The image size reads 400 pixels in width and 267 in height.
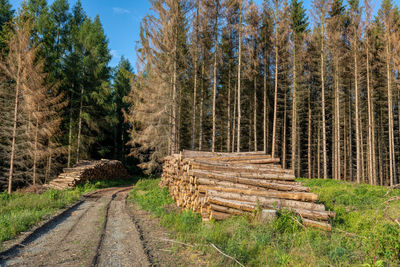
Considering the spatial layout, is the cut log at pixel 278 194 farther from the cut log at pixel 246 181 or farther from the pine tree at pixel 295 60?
the pine tree at pixel 295 60

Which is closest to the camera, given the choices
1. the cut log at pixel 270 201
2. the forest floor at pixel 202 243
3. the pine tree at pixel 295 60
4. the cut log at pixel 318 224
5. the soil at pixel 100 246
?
the forest floor at pixel 202 243

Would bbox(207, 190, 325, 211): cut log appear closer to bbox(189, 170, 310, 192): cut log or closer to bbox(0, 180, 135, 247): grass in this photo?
bbox(189, 170, 310, 192): cut log

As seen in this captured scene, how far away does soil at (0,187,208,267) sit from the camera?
4195 mm

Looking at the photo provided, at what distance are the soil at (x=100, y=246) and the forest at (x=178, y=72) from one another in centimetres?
827

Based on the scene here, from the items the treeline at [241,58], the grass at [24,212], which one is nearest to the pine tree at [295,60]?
the treeline at [241,58]

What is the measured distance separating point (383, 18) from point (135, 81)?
2247 centimetres

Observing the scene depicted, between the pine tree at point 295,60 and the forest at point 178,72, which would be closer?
the forest at point 178,72

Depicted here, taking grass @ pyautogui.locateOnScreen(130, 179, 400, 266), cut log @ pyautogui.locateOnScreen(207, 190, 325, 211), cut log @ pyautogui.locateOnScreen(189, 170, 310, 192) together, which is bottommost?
grass @ pyautogui.locateOnScreen(130, 179, 400, 266)

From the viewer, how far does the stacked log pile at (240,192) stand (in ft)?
19.1

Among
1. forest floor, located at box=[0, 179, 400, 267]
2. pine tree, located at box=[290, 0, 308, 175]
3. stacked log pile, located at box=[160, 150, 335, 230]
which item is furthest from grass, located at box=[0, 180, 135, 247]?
pine tree, located at box=[290, 0, 308, 175]

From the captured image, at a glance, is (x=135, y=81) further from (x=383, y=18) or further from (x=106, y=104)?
(x=383, y=18)

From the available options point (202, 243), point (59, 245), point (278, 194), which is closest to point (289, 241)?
point (202, 243)

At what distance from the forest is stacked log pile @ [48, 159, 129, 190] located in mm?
1774

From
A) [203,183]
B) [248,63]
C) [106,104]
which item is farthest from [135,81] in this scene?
[203,183]
